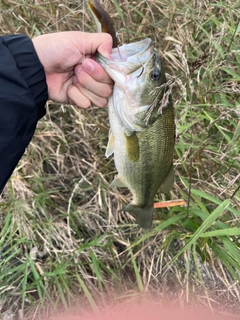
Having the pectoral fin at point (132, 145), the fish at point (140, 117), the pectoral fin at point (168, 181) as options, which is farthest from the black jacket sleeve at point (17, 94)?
the pectoral fin at point (168, 181)

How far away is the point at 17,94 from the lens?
1.85 meters

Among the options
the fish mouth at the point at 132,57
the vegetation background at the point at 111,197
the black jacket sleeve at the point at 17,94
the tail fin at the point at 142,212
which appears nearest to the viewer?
the fish mouth at the point at 132,57

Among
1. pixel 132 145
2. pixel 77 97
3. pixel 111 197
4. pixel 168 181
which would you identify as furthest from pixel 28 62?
pixel 111 197

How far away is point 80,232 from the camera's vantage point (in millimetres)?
2850

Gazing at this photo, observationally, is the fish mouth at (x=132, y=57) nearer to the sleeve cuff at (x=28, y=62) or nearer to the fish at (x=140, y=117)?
the fish at (x=140, y=117)

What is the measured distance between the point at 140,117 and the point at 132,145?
0.17 m

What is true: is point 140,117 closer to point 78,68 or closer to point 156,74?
point 156,74

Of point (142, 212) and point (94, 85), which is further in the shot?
point (142, 212)

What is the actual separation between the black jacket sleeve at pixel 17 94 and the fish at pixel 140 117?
0.42 meters

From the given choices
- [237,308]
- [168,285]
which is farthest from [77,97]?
[237,308]

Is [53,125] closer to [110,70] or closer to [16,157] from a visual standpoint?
[16,157]

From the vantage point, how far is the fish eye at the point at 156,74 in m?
1.67

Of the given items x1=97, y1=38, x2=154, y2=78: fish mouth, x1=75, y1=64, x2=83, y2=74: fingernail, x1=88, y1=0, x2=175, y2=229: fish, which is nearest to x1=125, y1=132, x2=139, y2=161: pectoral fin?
x1=88, y1=0, x2=175, y2=229: fish

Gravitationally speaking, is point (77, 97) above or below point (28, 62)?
below
